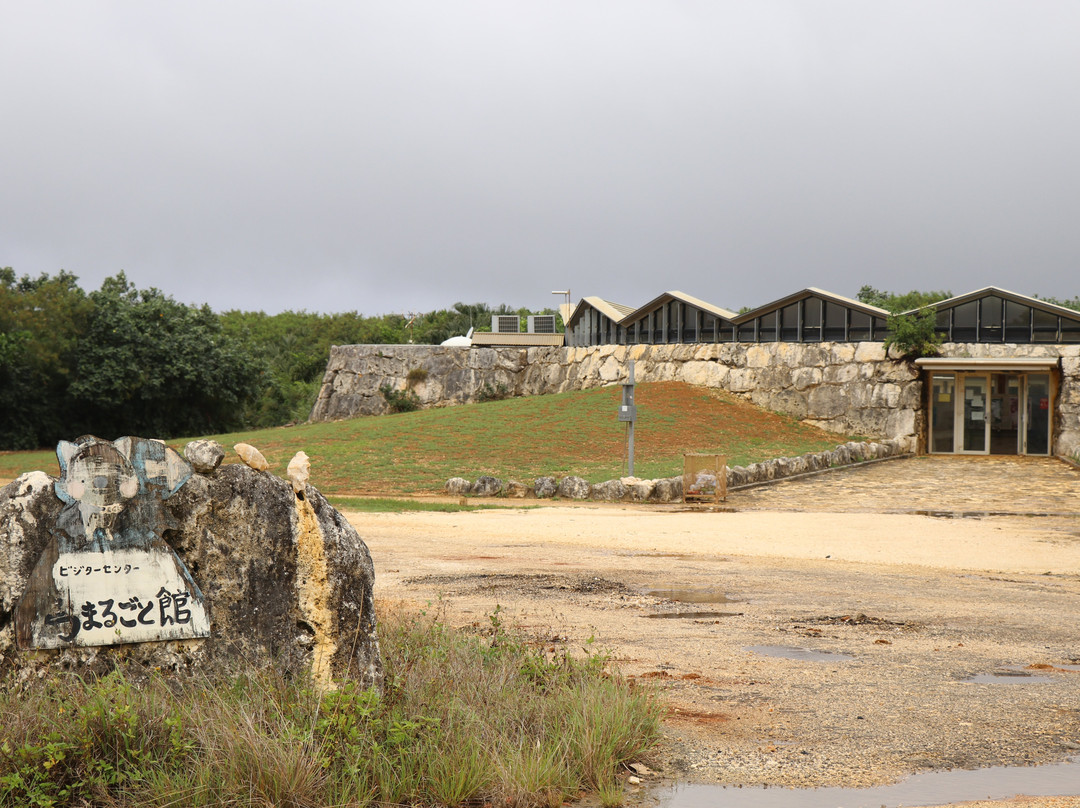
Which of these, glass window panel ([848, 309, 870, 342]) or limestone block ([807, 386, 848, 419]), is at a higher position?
glass window panel ([848, 309, 870, 342])

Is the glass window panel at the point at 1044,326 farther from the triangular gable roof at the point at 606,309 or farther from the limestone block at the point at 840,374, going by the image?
the triangular gable roof at the point at 606,309

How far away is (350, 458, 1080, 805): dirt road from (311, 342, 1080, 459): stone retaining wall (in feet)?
57.1

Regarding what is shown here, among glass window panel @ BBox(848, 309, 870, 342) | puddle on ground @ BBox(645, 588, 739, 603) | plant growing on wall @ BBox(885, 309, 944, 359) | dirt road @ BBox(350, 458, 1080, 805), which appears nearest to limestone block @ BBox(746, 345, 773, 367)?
glass window panel @ BBox(848, 309, 870, 342)

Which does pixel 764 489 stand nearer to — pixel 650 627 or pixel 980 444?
pixel 980 444

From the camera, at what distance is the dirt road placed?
495 cm

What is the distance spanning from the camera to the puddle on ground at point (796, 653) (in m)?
6.79

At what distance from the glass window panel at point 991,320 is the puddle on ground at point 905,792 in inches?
1243

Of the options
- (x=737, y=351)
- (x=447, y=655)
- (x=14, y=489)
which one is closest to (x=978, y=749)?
(x=447, y=655)

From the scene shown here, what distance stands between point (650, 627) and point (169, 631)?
425cm

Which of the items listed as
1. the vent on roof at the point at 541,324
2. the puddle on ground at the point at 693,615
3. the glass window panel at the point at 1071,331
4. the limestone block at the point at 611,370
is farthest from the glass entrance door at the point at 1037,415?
the puddle on ground at the point at 693,615

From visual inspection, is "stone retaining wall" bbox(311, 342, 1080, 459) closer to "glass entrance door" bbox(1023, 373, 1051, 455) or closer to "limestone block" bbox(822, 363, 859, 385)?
"limestone block" bbox(822, 363, 859, 385)

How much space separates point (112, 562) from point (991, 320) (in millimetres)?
33665

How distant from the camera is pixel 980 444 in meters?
32.9

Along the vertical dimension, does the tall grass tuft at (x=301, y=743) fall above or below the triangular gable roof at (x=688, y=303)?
below
